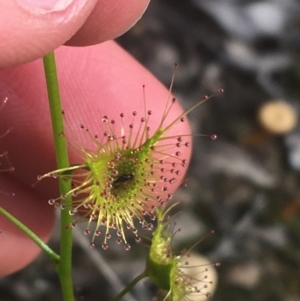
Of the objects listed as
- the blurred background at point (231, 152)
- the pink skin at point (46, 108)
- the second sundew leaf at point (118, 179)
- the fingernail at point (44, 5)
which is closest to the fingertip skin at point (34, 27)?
the fingernail at point (44, 5)

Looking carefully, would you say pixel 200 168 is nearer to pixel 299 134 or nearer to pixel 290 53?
pixel 299 134

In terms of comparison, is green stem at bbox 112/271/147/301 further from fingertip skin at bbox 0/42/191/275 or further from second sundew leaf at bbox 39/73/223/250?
Result: fingertip skin at bbox 0/42/191/275

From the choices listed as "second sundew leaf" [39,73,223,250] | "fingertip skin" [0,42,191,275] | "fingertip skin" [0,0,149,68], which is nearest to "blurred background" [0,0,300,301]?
"fingertip skin" [0,42,191,275]

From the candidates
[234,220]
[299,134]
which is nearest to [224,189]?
[234,220]

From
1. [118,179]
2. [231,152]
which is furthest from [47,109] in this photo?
[231,152]

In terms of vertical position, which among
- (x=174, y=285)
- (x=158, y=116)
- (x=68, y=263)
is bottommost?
(x=174, y=285)

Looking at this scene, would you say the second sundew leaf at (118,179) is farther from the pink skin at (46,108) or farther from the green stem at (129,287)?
the pink skin at (46,108)
